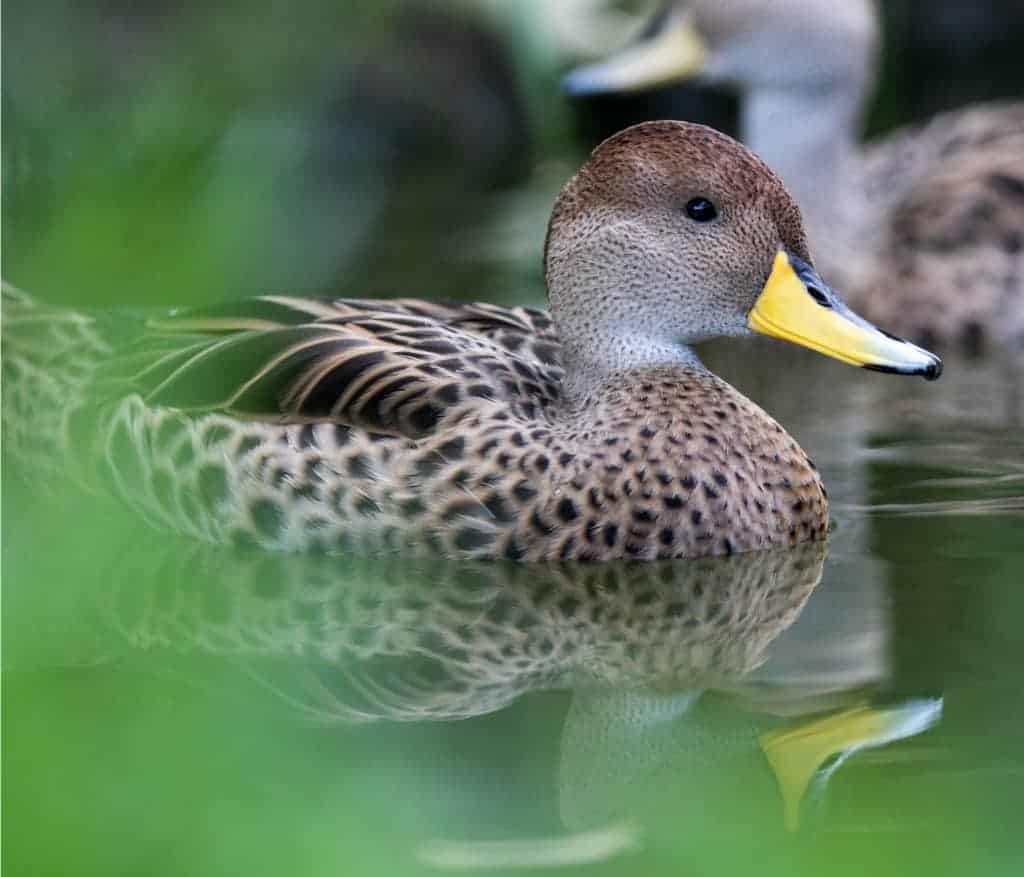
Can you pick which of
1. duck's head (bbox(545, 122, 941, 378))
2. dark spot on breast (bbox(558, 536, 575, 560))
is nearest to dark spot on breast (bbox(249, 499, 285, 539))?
dark spot on breast (bbox(558, 536, 575, 560))

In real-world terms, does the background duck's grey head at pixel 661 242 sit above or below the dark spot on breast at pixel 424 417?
above

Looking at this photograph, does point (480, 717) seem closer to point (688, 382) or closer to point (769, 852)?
point (688, 382)

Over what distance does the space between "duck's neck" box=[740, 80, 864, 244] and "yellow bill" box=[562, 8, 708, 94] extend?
1.19 ft

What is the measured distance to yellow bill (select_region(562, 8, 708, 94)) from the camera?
391 inches

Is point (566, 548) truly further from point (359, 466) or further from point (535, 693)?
point (535, 693)

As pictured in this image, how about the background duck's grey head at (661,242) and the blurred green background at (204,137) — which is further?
the background duck's grey head at (661,242)

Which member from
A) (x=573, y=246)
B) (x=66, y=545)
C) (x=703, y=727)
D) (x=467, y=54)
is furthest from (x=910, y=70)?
(x=66, y=545)

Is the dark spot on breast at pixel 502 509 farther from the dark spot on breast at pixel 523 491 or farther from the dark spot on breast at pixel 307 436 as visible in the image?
the dark spot on breast at pixel 307 436

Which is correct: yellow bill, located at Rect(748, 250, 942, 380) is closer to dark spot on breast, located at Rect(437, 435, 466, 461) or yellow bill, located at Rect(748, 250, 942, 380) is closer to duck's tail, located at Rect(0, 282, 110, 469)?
dark spot on breast, located at Rect(437, 435, 466, 461)

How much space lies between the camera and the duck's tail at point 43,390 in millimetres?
6133

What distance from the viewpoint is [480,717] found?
4.31m

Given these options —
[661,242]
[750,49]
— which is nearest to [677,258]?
[661,242]

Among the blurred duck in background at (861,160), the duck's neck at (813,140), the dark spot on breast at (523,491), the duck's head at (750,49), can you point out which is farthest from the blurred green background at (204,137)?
the duck's head at (750,49)

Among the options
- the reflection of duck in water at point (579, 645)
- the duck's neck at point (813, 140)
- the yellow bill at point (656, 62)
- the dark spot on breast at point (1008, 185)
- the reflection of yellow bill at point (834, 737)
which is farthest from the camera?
the yellow bill at point (656, 62)
